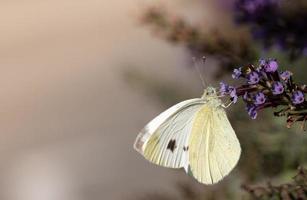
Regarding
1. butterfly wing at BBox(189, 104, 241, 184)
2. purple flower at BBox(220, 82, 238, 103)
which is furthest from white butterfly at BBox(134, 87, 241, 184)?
purple flower at BBox(220, 82, 238, 103)

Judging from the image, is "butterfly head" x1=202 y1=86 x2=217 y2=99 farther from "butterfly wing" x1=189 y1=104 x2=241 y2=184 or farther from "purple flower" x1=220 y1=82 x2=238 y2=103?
"purple flower" x1=220 y1=82 x2=238 y2=103

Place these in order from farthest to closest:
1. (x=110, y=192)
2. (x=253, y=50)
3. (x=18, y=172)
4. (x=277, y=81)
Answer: (x=18, y=172), (x=110, y=192), (x=253, y=50), (x=277, y=81)

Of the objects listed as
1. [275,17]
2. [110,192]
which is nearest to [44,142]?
[110,192]

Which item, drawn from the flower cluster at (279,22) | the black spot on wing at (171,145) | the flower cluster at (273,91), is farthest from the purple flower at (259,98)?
the flower cluster at (279,22)

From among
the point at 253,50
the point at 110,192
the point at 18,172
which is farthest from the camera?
the point at 18,172

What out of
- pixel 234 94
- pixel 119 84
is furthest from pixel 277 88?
pixel 119 84

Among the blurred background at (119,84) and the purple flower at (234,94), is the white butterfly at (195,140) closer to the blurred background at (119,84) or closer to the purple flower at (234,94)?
the blurred background at (119,84)

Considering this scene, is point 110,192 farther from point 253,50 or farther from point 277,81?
point 277,81
